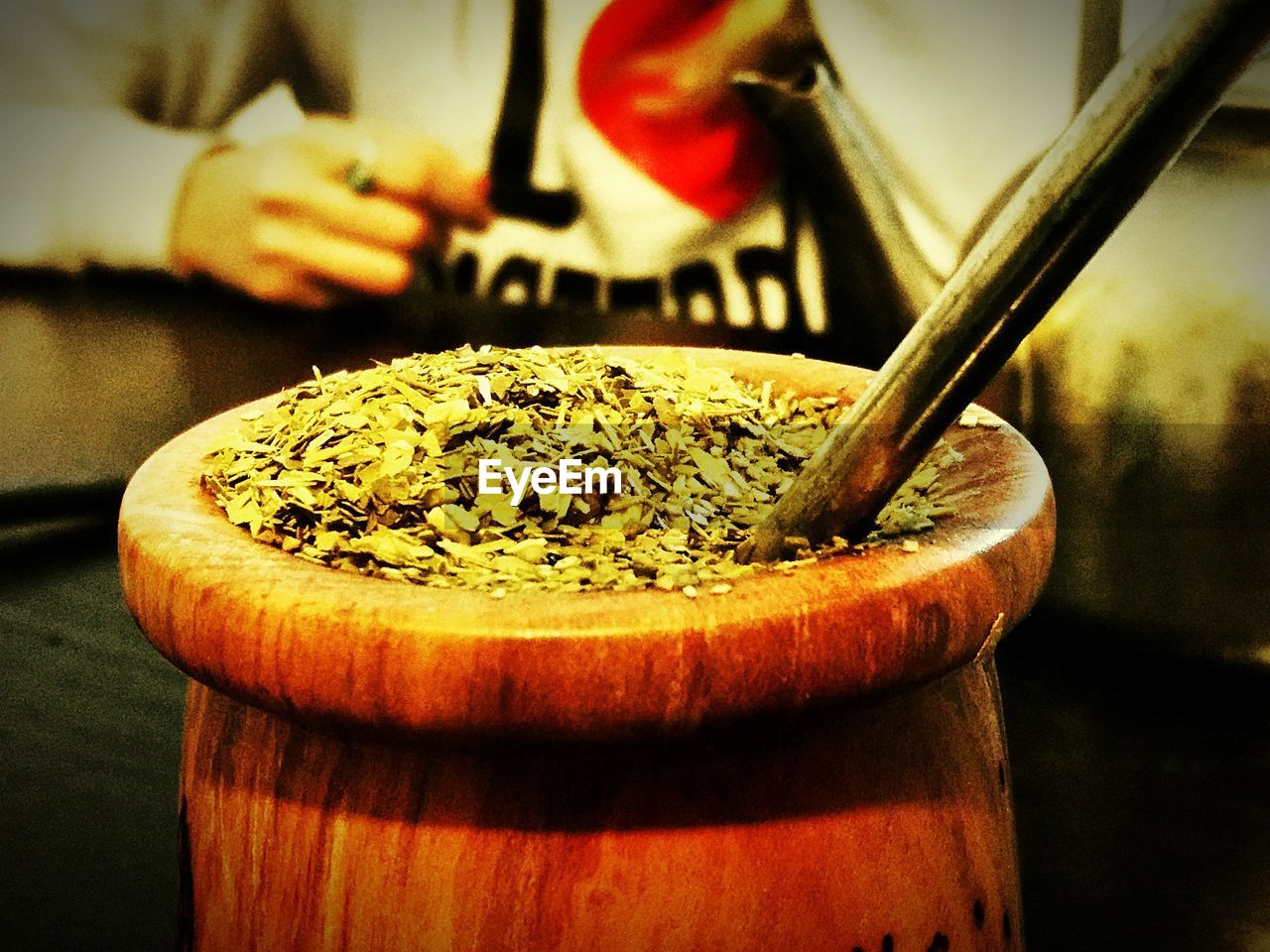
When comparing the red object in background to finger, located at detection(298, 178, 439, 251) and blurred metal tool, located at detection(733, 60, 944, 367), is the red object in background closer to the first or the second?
blurred metal tool, located at detection(733, 60, 944, 367)

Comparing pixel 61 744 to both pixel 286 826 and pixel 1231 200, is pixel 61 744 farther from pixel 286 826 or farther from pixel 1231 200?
pixel 1231 200

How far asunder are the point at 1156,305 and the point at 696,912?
1.23 meters

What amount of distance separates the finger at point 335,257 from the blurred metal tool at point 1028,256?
1490 millimetres

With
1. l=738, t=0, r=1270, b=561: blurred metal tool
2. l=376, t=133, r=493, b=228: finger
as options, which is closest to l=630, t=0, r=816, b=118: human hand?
l=376, t=133, r=493, b=228: finger

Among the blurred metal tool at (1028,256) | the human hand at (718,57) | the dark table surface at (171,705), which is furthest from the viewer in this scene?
the human hand at (718,57)

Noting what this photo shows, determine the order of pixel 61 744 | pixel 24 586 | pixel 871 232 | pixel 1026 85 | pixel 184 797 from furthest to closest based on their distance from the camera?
1. pixel 24 586
2. pixel 871 232
3. pixel 1026 85
4. pixel 61 744
5. pixel 184 797

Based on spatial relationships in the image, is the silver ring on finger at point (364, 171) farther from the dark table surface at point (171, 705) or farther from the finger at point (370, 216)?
the dark table surface at point (171, 705)

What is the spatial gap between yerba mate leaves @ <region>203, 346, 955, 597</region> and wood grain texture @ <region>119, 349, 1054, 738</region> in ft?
0.11

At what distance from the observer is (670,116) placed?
6.08 ft

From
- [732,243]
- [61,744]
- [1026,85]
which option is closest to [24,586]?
[61,744]

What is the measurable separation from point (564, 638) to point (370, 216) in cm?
162

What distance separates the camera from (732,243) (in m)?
1.87

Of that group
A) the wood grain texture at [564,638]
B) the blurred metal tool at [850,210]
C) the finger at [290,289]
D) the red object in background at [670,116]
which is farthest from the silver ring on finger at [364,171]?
the wood grain texture at [564,638]

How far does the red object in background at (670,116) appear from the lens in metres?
1.84
